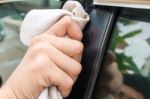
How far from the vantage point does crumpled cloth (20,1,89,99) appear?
76 centimetres

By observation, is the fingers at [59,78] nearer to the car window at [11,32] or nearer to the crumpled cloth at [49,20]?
the crumpled cloth at [49,20]

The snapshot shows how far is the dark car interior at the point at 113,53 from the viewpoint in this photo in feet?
2.37

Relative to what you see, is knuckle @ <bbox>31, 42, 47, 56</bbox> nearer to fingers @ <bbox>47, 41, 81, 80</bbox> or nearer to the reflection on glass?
→ fingers @ <bbox>47, 41, 81, 80</bbox>

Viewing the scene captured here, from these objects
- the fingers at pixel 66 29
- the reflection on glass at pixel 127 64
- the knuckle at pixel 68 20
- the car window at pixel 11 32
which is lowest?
the car window at pixel 11 32

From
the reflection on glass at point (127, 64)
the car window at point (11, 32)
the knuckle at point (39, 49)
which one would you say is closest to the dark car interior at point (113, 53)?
the reflection on glass at point (127, 64)

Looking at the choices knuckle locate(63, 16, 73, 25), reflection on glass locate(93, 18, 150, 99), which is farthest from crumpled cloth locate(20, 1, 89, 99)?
reflection on glass locate(93, 18, 150, 99)

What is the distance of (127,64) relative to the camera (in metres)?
0.75

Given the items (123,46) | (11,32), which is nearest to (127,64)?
(123,46)

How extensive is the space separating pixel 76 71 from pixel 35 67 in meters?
0.11

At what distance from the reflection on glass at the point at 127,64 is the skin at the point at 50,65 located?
0.34 feet

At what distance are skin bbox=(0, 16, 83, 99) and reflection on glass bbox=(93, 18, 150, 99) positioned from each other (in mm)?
103

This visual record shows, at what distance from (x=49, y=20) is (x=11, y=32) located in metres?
0.83

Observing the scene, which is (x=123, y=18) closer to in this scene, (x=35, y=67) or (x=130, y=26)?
(x=130, y=26)

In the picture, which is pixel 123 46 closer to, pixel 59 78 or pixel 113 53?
pixel 113 53
